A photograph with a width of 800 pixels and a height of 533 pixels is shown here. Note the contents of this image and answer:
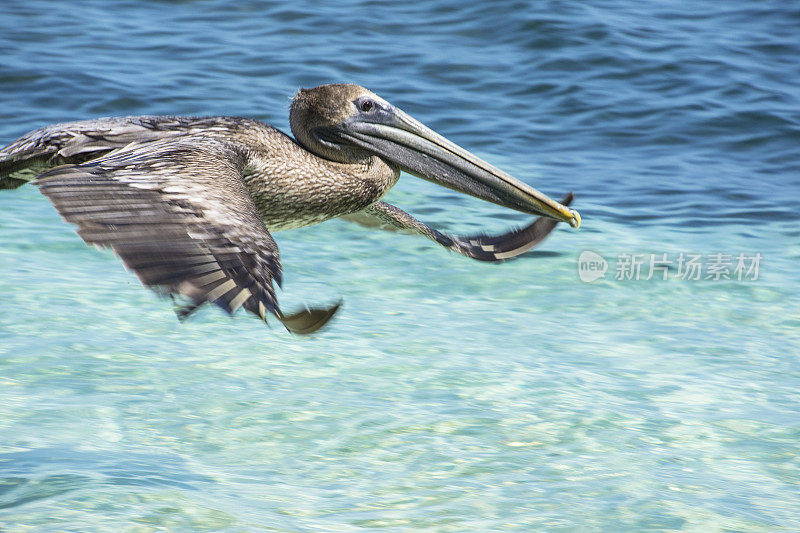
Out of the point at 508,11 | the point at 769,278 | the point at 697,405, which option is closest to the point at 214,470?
the point at 697,405

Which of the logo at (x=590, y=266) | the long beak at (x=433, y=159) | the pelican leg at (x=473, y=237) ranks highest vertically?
the long beak at (x=433, y=159)

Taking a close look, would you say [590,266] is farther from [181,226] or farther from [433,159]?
[181,226]

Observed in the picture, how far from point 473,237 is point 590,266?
1567 mm

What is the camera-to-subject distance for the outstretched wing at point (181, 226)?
125 inches

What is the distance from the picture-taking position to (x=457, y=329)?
5887 mm

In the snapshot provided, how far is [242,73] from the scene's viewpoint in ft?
34.1

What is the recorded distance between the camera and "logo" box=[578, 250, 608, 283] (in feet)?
22.5

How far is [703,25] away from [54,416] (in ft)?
31.4
